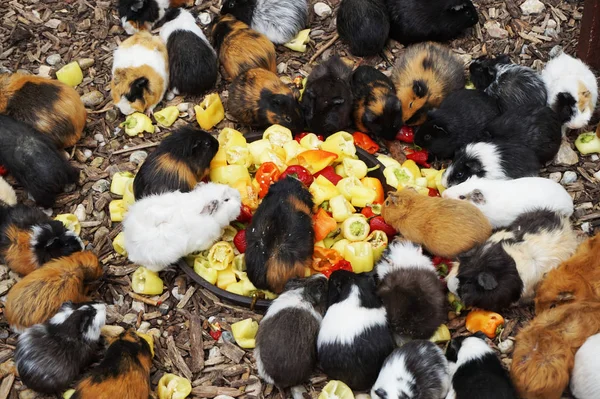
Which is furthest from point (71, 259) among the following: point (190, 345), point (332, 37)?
point (332, 37)

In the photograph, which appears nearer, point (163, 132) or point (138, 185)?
point (138, 185)

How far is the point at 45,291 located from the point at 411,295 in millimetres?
2765

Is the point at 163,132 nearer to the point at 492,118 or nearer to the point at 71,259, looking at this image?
the point at 71,259

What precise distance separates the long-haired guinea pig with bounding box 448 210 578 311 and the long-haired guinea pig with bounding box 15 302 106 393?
276 centimetres

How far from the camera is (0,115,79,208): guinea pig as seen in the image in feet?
19.2

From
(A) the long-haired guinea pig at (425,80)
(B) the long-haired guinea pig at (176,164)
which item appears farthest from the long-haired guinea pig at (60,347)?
(A) the long-haired guinea pig at (425,80)

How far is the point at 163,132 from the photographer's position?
656 cm

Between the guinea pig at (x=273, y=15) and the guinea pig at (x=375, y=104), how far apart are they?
1057 millimetres

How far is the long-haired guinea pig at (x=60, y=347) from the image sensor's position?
15.4 feet

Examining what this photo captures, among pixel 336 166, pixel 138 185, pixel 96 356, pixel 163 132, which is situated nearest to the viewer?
pixel 96 356

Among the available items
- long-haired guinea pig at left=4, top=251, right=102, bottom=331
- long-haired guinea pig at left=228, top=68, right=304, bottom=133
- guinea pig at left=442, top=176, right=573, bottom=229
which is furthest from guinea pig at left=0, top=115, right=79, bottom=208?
guinea pig at left=442, top=176, right=573, bottom=229

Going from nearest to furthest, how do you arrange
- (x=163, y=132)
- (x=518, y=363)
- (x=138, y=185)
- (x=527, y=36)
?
(x=518, y=363), (x=138, y=185), (x=163, y=132), (x=527, y=36)

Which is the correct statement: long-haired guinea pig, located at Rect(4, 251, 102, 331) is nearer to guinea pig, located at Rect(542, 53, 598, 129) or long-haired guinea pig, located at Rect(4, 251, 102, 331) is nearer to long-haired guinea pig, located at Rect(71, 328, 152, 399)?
long-haired guinea pig, located at Rect(71, 328, 152, 399)

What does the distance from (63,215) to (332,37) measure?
346cm
